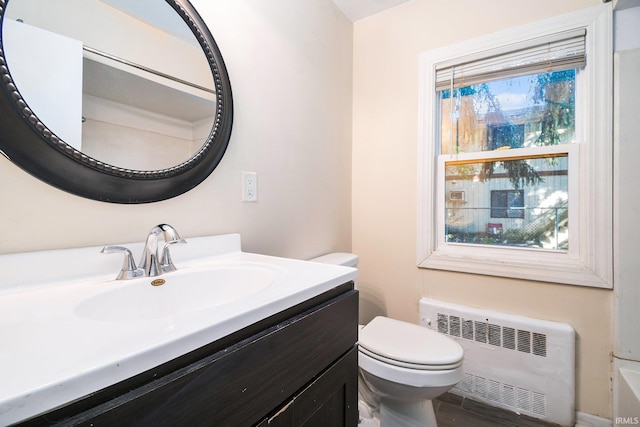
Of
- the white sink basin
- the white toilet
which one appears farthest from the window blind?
the white sink basin

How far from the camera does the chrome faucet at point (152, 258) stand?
0.70 meters

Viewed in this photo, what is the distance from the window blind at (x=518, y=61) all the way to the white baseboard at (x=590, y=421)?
1.61m

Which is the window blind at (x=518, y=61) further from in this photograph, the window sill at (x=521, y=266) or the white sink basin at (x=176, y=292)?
the white sink basin at (x=176, y=292)

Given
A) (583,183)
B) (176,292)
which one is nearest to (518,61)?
(583,183)

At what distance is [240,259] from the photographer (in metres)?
0.91

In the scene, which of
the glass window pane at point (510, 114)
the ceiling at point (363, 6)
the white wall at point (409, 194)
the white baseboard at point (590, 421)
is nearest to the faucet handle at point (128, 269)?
the white wall at point (409, 194)

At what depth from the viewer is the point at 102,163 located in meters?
0.72

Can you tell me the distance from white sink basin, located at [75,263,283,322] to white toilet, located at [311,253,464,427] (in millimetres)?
629

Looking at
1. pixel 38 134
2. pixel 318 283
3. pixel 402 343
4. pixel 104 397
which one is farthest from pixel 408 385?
pixel 38 134

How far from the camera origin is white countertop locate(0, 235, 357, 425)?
0.29m

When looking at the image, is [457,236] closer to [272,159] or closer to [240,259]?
[272,159]

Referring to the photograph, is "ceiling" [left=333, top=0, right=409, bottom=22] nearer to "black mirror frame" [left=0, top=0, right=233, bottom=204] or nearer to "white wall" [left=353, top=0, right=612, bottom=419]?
"white wall" [left=353, top=0, right=612, bottom=419]

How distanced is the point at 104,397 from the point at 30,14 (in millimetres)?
856

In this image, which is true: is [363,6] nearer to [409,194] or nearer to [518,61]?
[518,61]
